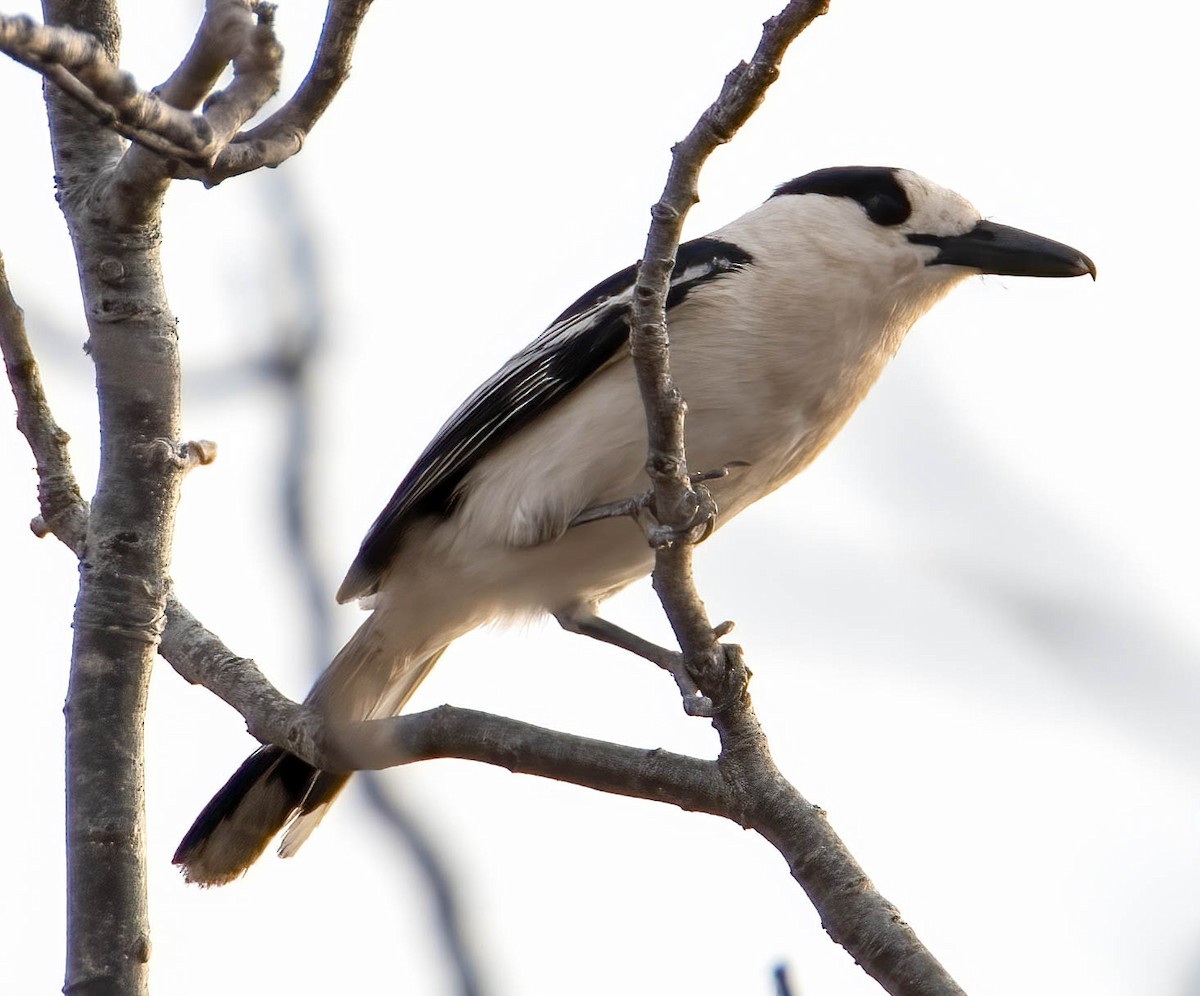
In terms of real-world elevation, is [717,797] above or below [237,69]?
below

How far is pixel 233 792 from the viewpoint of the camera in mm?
4660

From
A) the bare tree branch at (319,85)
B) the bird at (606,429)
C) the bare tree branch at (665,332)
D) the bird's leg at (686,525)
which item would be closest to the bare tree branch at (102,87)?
the bare tree branch at (319,85)

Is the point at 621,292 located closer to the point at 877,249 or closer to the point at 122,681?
the point at 877,249

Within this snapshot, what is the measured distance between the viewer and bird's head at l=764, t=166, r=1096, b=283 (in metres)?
4.93

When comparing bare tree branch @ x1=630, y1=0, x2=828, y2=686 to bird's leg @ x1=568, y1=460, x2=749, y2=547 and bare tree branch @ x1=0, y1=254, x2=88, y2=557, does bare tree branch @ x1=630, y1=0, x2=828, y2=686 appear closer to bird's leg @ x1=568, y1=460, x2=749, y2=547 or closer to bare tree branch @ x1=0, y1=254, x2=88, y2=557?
bird's leg @ x1=568, y1=460, x2=749, y2=547

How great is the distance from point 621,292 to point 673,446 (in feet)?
5.10

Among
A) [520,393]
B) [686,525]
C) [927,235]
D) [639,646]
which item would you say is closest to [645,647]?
[639,646]

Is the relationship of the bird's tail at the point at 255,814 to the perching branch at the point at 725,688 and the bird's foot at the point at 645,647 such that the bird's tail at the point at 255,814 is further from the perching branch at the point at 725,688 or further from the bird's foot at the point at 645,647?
the perching branch at the point at 725,688

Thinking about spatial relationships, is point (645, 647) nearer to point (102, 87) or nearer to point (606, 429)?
point (606, 429)

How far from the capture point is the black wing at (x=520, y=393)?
15.6 feet

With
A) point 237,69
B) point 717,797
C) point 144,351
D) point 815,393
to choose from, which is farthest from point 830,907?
point 237,69

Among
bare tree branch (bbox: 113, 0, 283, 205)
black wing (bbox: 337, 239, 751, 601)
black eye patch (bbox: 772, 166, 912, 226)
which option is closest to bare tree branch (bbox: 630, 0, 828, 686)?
bare tree branch (bbox: 113, 0, 283, 205)

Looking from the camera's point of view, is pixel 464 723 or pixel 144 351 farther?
pixel 464 723

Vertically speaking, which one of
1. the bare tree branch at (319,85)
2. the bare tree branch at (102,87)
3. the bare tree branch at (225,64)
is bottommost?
the bare tree branch at (102,87)
